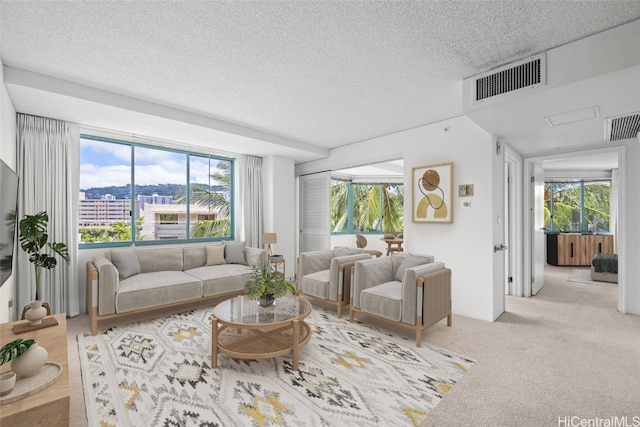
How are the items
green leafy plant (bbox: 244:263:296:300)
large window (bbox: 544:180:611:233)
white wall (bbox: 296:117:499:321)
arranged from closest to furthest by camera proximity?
1. green leafy plant (bbox: 244:263:296:300)
2. white wall (bbox: 296:117:499:321)
3. large window (bbox: 544:180:611:233)

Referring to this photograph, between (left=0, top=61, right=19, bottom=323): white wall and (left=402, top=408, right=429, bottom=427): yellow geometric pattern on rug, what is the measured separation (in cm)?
344

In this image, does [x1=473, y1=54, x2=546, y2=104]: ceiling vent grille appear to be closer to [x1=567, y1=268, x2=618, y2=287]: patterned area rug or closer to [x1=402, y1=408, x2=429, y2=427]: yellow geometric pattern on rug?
[x1=402, y1=408, x2=429, y2=427]: yellow geometric pattern on rug

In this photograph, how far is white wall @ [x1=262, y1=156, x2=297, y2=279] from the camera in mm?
5735

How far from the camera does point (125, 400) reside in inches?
80.4

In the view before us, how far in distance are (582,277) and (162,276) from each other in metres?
7.74

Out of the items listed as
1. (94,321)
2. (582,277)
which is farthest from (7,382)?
(582,277)

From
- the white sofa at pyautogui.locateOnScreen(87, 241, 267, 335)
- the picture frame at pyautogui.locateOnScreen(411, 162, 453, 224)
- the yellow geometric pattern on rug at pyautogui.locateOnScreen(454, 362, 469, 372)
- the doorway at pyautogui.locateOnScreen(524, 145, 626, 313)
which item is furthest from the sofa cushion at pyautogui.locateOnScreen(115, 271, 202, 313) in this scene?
the doorway at pyautogui.locateOnScreen(524, 145, 626, 313)

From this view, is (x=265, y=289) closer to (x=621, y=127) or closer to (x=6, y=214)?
(x=6, y=214)

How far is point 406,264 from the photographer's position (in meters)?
3.73

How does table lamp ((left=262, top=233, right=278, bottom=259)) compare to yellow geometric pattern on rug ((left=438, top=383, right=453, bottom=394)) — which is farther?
table lamp ((left=262, top=233, right=278, bottom=259))

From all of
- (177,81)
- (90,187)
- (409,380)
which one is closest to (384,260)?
(409,380)

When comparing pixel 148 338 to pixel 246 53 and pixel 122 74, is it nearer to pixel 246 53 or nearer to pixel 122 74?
pixel 122 74

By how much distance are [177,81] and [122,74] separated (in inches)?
18.4

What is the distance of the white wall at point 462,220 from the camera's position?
11.9 ft
